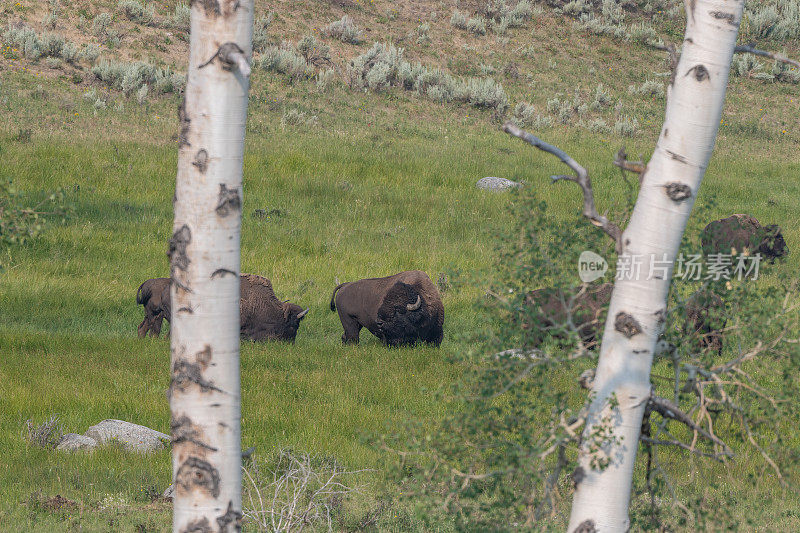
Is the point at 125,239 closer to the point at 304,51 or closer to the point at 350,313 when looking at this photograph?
the point at 350,313

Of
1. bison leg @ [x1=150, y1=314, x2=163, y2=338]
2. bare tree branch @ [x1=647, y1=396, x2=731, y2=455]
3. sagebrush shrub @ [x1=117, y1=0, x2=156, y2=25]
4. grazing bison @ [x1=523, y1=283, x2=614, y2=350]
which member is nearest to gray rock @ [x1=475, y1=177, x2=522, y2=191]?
bison leg @ [x1=150, y1=314, x2=163, y2=338]

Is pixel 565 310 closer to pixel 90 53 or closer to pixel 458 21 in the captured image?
pixel 90 53

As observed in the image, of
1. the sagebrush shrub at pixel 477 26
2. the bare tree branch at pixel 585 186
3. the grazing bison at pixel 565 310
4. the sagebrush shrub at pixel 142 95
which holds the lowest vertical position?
the sagebrush shrub at pixel 142 95

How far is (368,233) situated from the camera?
1916 centimetres

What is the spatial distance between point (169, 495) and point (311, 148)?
54.0 feet

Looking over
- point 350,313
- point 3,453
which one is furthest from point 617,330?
point 350,313

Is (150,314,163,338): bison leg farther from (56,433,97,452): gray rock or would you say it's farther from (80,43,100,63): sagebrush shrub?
(80,43,100,63): sagebrush shrub

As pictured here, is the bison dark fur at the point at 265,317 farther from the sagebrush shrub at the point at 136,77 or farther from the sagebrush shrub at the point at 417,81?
the sagebrush shrub at the point at 417,81

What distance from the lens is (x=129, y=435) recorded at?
28.3ft

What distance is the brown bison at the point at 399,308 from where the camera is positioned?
44.4ft

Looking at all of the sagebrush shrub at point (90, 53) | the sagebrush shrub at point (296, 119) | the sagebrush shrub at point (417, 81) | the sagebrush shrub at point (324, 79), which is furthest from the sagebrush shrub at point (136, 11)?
the sagebrush shrub at point (296, 119)

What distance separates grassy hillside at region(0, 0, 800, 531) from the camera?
887 centimetres

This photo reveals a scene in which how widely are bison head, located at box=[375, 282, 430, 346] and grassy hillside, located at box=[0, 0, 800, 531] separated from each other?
509 mm

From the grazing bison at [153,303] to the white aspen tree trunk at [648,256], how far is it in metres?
10.4
